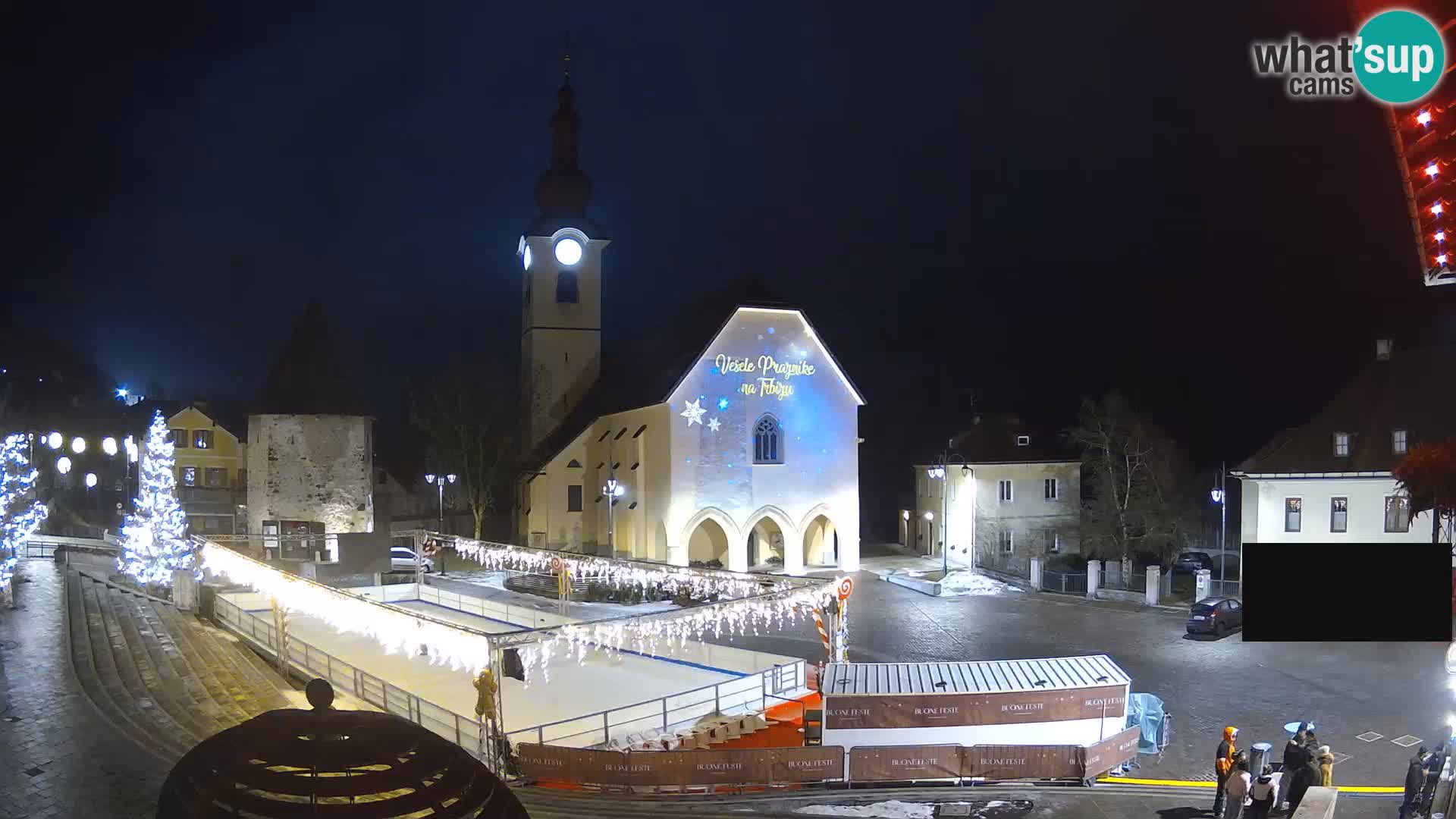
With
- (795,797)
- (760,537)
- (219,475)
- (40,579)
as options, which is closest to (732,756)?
(795,797)

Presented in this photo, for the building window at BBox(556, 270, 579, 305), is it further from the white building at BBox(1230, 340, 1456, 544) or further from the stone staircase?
the white building at BBox(1230, 340, 1456, 544)

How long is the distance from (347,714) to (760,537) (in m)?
38.1

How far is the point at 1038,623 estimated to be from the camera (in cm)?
2622

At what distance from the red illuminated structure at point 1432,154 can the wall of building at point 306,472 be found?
34.7m

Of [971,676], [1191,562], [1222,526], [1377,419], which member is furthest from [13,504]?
[1191,562]

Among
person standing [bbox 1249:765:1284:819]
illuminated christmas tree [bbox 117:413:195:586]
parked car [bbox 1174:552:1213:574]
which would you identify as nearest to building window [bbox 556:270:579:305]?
illuminated christmas tree [bbox 117:413:195:586]

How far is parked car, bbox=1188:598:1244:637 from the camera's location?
23828 millimetres

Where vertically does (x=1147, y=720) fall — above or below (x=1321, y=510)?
below

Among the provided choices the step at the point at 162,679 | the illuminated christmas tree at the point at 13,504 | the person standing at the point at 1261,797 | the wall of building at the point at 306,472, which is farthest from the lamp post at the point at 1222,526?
the wall of building at the point at 306,472

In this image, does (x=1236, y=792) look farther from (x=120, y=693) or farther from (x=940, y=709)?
(x=120, y=693)

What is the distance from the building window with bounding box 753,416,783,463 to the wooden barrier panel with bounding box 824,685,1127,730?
23.3m

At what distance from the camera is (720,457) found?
3666 cm

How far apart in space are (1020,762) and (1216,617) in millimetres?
12858
